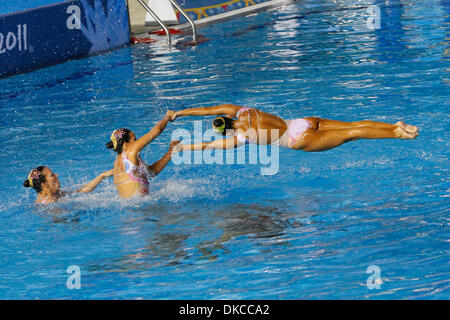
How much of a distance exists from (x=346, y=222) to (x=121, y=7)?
38.4 ft

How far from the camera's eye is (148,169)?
6781mm

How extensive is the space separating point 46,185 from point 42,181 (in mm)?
71

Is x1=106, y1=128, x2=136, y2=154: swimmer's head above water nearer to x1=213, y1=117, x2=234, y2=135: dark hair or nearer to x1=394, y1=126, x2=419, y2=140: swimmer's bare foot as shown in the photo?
x1=213, y1=117, x2=234, y2=135: dark hair

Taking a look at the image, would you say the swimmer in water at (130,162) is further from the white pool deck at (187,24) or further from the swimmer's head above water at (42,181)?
the white pool deck at (187,24)

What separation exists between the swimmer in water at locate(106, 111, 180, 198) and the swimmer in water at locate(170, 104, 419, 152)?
46cm

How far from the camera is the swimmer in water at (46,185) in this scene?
656 centimetres

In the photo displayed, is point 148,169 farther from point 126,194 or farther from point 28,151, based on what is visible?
point 28,151

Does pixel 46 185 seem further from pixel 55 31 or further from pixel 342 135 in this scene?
pixel 55 31

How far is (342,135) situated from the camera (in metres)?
6.36

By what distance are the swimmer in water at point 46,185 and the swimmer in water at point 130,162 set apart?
0.20 m

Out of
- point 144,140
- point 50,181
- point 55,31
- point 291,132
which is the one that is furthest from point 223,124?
point 55,31

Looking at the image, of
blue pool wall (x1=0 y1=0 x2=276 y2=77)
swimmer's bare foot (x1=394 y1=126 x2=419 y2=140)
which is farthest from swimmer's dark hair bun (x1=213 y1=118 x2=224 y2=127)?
blue pool wall (x1=0 y1=0 x2=276 y2=77)

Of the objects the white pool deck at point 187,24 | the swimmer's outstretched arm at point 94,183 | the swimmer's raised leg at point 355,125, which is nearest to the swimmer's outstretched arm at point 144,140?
the swimmer's outstretched arm at point 94,183
